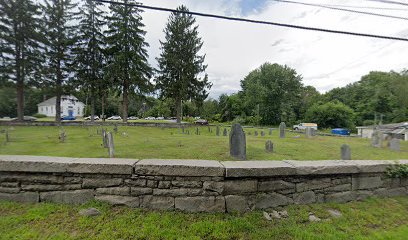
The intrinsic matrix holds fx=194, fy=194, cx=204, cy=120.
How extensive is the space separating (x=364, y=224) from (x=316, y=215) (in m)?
0.60

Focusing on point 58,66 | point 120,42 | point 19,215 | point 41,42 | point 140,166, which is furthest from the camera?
point 120,42

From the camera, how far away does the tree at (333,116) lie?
127 feet

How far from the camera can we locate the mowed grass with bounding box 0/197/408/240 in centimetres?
223

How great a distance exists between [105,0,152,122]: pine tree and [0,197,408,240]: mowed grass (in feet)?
80.8

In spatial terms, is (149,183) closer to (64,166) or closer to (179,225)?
(179,225)

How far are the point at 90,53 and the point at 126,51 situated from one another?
473cm

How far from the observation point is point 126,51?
25.2 metres

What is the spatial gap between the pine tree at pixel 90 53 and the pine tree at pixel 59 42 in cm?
87

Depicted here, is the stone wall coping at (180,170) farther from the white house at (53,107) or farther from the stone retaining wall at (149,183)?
the white house at (53,107)

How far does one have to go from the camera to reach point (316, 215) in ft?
8.91

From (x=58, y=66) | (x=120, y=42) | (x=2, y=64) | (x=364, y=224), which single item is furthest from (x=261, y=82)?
(x=364, y=224)

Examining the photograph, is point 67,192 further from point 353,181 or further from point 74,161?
point 353,181

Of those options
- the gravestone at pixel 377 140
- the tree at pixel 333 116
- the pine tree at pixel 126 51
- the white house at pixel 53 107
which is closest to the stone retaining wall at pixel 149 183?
the gravestone at pixel 377 140

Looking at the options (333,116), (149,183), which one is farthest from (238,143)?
(333,116)
